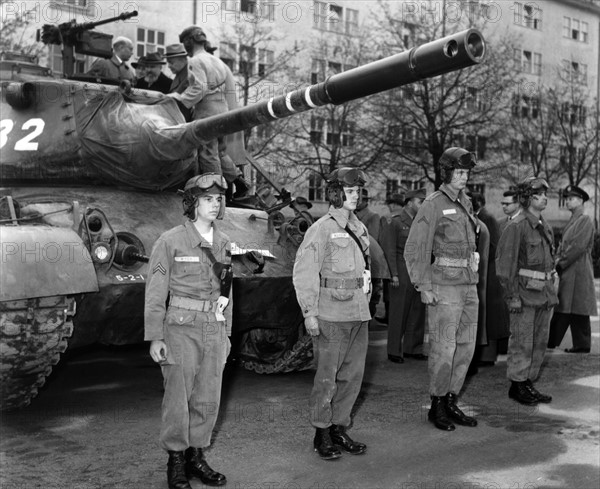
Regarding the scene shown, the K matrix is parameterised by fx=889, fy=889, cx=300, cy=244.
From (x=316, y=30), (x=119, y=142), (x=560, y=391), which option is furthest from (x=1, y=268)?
(x=316, y=30)

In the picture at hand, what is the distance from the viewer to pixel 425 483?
17.5 ft

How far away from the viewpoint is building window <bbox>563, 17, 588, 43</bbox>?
109 feet

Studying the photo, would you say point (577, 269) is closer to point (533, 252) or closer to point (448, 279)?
point (533, 252)

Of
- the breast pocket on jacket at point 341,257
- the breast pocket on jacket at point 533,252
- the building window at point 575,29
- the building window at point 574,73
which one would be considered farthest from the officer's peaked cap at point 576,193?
the building window at point 575,29

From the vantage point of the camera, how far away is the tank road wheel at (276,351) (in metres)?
A: 8.20

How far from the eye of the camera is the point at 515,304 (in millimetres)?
7379

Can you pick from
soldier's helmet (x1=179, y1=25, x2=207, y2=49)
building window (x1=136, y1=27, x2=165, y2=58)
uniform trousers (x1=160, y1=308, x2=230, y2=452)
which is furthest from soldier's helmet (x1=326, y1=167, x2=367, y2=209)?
building window (x1=136, y1=27, x2=165, y2=58)

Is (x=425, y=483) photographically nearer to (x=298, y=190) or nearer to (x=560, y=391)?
(x=560, y=391)

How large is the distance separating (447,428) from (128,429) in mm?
2350

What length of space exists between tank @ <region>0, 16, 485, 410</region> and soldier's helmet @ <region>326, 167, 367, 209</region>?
53 centimetres

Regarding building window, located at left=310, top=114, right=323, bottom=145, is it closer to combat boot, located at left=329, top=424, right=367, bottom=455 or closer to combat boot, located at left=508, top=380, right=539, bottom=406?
combat boot, located at left=508, top=380, right=539, bottom=406

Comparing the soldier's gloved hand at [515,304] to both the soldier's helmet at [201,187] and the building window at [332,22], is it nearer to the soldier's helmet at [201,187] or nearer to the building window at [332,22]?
the soldier's helmet at [201,187]

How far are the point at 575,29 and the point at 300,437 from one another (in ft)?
101

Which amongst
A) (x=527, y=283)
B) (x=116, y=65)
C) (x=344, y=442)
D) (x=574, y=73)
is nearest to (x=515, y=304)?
(x=527, y=283)
